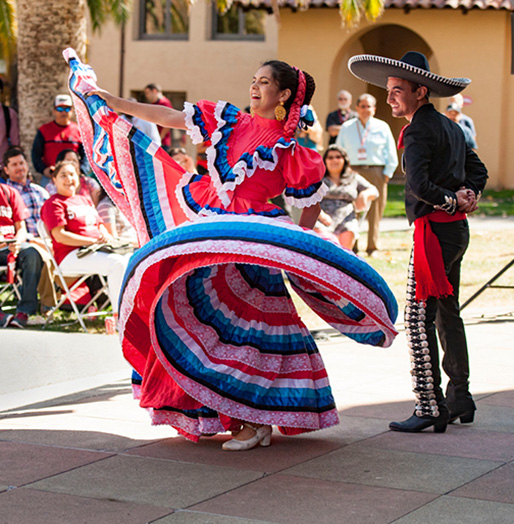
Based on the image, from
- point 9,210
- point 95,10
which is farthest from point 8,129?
point 95,10

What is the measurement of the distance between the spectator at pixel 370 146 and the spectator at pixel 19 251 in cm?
541

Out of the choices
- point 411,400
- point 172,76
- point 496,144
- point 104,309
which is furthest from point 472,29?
point 411,400

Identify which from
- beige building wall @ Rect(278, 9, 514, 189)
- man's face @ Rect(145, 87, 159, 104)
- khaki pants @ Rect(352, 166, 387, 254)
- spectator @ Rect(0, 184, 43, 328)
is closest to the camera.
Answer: spectator @ Rect(0, 184, 43, 328)

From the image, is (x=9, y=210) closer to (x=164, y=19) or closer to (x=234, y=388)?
(x=234, y=388)

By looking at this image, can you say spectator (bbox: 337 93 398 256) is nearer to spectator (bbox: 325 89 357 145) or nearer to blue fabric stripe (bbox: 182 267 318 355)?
spectator (bbox: 325 89 357 145)

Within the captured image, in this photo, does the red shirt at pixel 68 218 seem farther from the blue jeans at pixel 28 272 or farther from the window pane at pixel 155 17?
the window pane at pixel 155 17

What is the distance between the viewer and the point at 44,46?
13.2 metres

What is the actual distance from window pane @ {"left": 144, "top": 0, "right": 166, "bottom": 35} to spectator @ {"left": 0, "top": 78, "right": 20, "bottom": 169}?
1737 cm

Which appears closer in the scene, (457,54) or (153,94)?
(153,94)

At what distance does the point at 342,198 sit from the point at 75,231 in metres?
3.25

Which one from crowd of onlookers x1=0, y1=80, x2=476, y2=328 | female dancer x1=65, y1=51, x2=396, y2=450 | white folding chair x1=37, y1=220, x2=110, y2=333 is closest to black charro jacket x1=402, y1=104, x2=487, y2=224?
female dancer x1=65, y1=51, x2=396, y2=450

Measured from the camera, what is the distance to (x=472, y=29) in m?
26.2

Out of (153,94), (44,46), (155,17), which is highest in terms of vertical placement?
(155,17)

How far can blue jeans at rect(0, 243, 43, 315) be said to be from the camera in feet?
30.8
